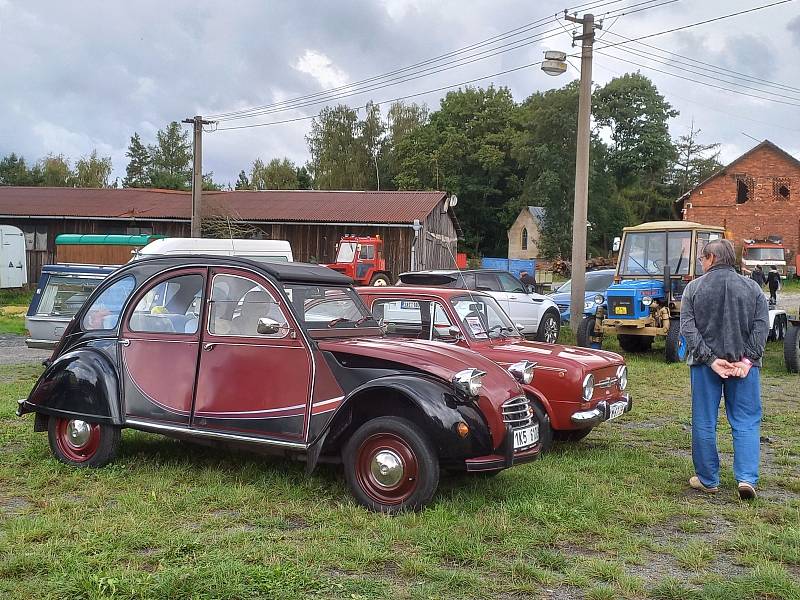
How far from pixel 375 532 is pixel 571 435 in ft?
11.7

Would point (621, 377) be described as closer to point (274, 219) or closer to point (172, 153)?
point (274, 219)

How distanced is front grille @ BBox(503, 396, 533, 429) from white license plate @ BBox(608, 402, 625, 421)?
197 cm

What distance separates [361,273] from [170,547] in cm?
2335

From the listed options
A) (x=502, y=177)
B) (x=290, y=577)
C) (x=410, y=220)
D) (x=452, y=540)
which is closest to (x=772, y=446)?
(x=452, y=540)

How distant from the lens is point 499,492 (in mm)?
6078

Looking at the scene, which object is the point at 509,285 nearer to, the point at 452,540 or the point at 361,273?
the point at 361,273

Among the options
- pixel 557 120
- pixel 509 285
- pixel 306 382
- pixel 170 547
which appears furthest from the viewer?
pixel 557 120

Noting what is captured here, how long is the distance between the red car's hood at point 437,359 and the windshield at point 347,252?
21671 millimetres

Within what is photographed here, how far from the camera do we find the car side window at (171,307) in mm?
6395

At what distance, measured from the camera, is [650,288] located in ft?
50.6

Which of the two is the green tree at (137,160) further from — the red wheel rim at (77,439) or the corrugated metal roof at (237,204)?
the red wheel rim at (77,439)

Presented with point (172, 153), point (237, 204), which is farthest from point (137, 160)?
point (237, 204)

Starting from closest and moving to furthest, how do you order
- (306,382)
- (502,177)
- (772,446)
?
1. (306,382)
2. (772,446)
3. (502,177)

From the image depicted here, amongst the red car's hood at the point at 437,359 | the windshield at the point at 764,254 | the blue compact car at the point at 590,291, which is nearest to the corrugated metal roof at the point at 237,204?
the blue compact car at the point at 590,291
